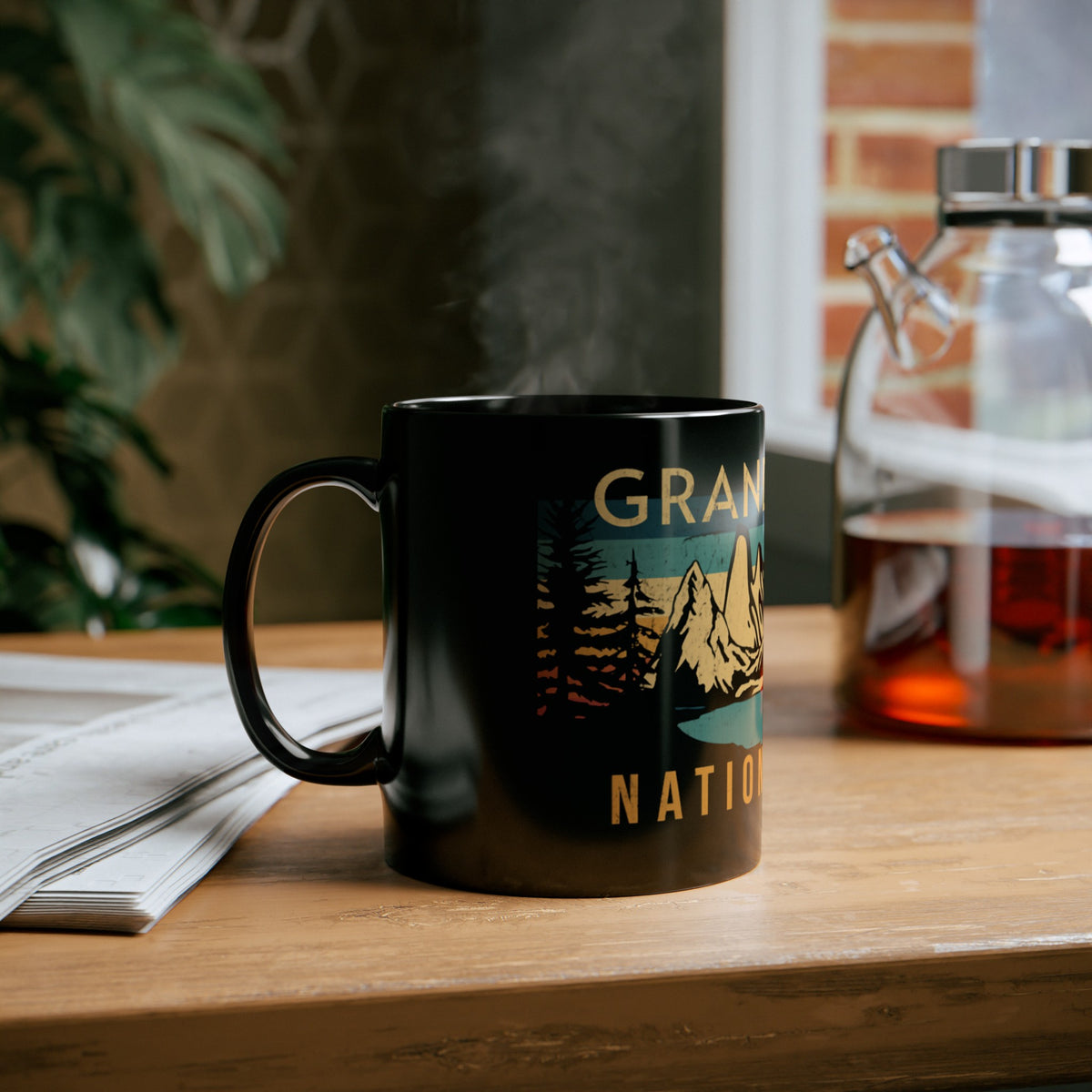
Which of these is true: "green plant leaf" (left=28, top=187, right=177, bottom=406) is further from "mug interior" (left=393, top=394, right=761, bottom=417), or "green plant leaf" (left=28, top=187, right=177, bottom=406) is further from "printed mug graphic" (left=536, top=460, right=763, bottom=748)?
"printed mug graphic" (left=536, top=460, right=763, bottom=748)

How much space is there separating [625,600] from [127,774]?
0.70 feet

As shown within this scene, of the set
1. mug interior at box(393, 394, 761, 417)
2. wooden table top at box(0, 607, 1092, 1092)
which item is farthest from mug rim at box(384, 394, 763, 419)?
wooden table top at box(0, 607, 1092, 1092)

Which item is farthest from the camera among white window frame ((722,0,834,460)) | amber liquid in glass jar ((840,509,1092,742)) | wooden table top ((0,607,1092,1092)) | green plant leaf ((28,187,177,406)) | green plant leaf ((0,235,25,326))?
white window frame ((722,0,834,460))

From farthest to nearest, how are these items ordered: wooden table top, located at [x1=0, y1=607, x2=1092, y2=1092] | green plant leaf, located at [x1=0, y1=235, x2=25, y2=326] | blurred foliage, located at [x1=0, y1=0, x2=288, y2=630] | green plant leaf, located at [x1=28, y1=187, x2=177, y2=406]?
green plant leaf, located at [x1=28, y1=187, x2=177, y2=406] < green plant leaf, located at [x1=0, y1=235, x2=25, y2=326] < blurred foliage, located at [x1=0, y1=0, x2=288, y2=630] < wooden table top, located at [x1=0, y1=607, x2=1092, y2=1092]

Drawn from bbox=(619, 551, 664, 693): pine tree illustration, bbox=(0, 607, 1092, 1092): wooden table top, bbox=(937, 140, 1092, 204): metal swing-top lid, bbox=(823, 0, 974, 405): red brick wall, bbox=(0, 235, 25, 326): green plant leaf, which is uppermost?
bbox=(823, 0, 974, 405): red brick wall

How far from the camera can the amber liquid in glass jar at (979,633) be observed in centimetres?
58

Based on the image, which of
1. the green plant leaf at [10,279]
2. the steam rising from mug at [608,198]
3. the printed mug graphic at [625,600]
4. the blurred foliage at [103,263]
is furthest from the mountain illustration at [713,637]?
the green plant leaf at [10,279]

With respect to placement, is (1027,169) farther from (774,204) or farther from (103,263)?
(103,263)

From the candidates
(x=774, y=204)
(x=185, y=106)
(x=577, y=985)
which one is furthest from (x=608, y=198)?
(x=577, y=985)

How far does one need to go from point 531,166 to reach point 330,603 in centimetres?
107

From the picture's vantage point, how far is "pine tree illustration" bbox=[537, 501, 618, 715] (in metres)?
0.39

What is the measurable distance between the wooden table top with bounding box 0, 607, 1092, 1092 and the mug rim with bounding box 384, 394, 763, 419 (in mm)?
152

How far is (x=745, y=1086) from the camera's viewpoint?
359 millimetres

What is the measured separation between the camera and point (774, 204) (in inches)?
62.6
